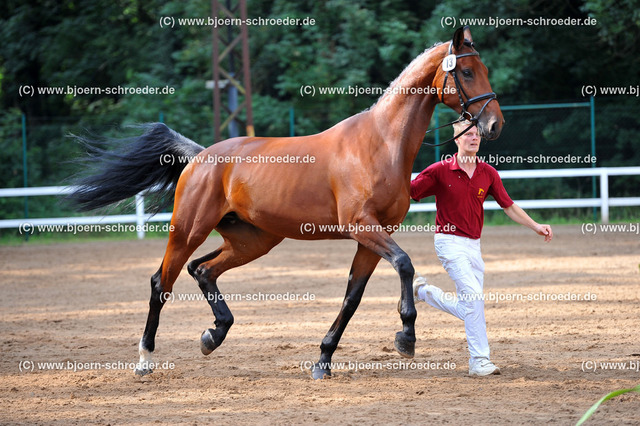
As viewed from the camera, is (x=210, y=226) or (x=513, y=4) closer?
(x=210, y=226)

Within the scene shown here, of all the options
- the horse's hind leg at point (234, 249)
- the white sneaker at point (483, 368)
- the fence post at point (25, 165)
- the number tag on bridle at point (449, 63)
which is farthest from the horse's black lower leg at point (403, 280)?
the fence post at point (25, 165)

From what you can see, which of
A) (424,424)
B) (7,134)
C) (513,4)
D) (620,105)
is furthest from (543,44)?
(424,424)

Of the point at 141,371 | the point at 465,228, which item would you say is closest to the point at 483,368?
the point at 465,228

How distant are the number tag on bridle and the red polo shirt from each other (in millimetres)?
715

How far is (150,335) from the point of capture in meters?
5.90

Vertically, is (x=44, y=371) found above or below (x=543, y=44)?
below

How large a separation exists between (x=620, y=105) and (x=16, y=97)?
59.7ft

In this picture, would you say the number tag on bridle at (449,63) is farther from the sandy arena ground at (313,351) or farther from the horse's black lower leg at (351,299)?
the sandy arena ground at (313,351)

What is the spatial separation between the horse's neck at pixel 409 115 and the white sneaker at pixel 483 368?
149 centimetres

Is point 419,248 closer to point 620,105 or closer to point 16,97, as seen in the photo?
point 620,105

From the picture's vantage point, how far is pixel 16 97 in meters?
23.4

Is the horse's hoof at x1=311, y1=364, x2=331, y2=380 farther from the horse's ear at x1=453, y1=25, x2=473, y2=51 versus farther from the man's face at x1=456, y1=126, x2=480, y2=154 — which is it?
the horse's ear at x1=453, y1=25, x2=473, y2=51

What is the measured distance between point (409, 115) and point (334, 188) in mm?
774

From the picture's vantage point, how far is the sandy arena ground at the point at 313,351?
4.52 m
